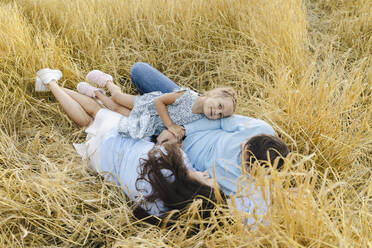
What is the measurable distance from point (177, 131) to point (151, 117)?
258 mm

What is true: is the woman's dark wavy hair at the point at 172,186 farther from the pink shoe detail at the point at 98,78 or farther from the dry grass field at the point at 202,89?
the pink shoe detail at the point at 98,78

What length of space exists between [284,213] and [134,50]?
2.20m

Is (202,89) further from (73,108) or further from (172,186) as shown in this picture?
(172,186)

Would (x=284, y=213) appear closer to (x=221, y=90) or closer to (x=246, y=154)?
(x=246, y=154)

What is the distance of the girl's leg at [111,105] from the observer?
2584 mm

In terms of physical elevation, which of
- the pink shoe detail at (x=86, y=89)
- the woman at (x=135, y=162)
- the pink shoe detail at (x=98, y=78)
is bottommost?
the woman at (x=135, y=162)

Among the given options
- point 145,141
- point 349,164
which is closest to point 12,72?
point 145,141

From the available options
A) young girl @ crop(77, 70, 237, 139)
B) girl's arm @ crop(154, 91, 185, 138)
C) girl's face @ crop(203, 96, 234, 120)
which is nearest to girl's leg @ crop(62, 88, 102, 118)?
young girl @ crop(77, 70, 237, 139)

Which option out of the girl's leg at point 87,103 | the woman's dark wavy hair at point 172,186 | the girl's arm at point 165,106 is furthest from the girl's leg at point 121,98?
the woman's dark wavy hair at point 172,186

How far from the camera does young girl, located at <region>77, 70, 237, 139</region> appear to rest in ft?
7.03

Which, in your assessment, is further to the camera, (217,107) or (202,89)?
(202,89)

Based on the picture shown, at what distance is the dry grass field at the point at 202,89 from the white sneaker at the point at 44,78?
9 cm

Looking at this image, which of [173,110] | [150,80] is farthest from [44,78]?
[173,110]

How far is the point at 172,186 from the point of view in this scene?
1719 millimetres
